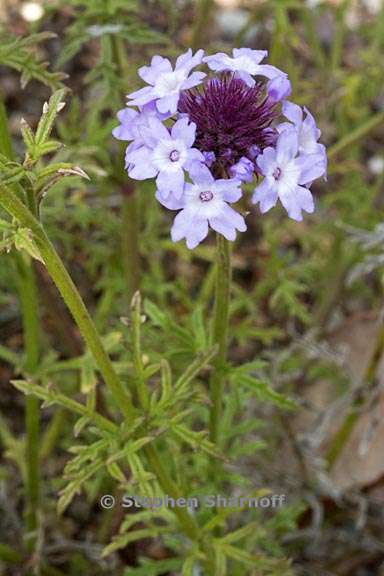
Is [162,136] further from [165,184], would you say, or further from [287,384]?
[287,384]

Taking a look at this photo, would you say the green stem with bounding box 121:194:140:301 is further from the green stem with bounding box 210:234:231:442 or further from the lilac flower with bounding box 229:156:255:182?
the lilac flower with bounding box 229:156:255:182

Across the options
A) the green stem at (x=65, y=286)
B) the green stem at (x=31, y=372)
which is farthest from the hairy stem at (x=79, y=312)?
the green stem at (x=31, y=372)

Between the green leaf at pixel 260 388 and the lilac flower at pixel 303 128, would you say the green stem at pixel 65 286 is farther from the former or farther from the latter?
the lilac flower at pixel 303 128

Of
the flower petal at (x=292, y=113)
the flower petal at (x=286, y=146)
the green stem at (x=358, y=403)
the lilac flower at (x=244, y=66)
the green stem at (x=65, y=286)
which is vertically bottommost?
the green stem at (x=358, y=403)

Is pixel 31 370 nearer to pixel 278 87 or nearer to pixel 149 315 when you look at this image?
pixel 149 315

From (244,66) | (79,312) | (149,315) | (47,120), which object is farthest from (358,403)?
(47,120)

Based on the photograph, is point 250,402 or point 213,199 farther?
point 250,402

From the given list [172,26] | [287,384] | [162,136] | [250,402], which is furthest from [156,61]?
[287,384]

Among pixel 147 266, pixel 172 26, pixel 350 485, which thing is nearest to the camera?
pixel 172 26
